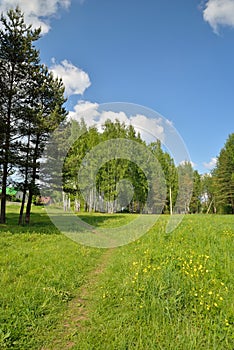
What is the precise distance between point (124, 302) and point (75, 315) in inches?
46.5

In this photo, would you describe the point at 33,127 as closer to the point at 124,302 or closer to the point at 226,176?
the point at 124,302

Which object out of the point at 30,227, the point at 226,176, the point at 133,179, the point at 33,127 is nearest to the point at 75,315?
the point at 30,227

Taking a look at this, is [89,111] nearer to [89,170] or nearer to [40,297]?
[40,297]

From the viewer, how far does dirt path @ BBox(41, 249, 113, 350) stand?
4509mm

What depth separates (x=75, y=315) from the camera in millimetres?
5496

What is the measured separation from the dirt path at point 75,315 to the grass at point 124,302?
2 cm

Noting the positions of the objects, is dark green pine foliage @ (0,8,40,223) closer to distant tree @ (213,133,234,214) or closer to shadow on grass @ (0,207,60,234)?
shadow on grass @ (0,207,60,234)

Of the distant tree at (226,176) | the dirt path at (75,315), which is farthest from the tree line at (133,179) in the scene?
the dirt path at (75,315)

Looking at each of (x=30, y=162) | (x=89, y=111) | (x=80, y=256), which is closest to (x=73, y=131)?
(x=30, y=162)

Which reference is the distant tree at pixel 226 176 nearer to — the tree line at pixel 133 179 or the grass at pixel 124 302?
the tree line at pixel 133 179

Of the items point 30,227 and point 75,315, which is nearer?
point 75,315

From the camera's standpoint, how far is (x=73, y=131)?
24344 mm

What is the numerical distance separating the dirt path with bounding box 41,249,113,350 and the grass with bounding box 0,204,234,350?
0.02m

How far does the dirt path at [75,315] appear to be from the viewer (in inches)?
178
